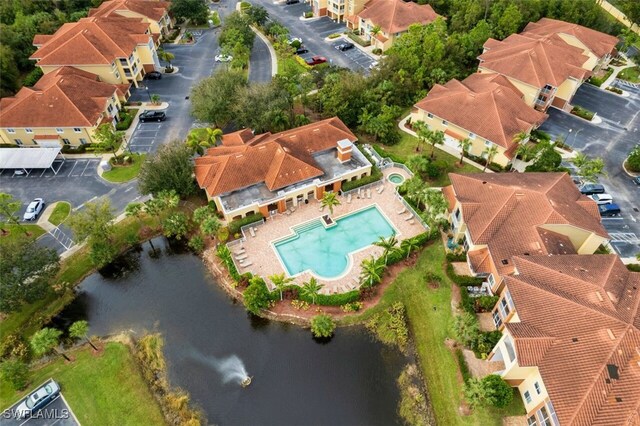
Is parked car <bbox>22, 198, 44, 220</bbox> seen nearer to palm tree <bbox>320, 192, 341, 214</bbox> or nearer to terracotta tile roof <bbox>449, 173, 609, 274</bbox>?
palm tree <bbox>320, 192, 341, 214</bbox>

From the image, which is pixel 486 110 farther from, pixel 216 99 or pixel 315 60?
pixel 216 99

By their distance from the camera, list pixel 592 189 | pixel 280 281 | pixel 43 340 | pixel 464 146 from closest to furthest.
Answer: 1. pixel 43 340
2. pixel 280 281
3. pixel 592 189
4. pixel 464 146

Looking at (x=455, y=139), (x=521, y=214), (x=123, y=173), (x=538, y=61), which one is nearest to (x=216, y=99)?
(x=123, y=173)

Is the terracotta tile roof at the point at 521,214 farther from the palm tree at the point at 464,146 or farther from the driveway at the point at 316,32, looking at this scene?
the driveway at the point at 316,32

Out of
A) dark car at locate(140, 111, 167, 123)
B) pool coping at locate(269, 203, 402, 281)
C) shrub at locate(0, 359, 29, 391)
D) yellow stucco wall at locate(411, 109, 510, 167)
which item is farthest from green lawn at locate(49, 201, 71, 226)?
yellow stucco wall at locate(411, 109, 510, 167)

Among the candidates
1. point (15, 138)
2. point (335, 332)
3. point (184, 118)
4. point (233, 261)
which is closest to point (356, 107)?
point (184, 118)
